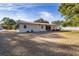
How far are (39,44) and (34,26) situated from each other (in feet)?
0.94

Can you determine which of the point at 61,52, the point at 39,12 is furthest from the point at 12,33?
the point at 61,52

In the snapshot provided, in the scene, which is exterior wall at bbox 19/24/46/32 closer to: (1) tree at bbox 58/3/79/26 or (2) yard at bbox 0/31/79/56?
(2) yard at bbox 0/31/79/56

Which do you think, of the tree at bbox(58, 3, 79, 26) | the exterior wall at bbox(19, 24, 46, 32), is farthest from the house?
the tree at bbox(58, 3, 79, 26)

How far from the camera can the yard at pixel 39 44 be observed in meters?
2.94

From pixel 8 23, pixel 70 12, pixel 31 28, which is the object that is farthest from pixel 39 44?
pixel 70 12

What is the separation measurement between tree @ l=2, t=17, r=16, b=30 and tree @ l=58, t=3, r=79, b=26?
71cm

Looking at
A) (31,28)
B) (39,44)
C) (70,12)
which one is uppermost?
(70,12)

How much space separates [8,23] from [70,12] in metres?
0.95

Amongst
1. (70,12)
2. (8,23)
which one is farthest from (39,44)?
(70,12)

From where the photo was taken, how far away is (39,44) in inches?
118

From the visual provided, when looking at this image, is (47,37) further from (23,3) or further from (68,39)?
(23,3)

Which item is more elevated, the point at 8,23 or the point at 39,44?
the point at 8,23

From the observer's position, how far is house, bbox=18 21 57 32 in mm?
3006

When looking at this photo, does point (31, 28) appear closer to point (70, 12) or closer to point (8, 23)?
point (8, 23)
